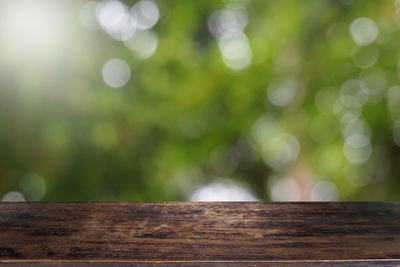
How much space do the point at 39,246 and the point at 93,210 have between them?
0.06m

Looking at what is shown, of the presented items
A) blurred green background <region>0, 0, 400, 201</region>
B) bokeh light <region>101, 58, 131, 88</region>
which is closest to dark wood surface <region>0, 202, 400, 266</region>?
blurred green background <region>0, 0, 400, 201</region>

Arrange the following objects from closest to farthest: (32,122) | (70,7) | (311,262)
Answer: (311,262)
(32,122)
(70,7)

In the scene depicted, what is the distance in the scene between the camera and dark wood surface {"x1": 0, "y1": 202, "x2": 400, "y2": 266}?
24cm

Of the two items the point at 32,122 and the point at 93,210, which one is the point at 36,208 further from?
the point at 32,122

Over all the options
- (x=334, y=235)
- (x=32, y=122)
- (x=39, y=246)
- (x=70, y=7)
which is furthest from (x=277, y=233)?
(x=70, y=7)

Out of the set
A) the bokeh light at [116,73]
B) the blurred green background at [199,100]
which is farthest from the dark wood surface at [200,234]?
the bokeh light at [116,73]

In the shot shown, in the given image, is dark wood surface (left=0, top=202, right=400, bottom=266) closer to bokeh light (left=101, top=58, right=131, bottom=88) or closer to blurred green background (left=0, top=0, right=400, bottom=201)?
blurred green background (left=0, top=0, right=400, bottom=201)

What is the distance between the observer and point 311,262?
0.77 feet

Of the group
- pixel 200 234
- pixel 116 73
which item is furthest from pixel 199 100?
pixel 200 234

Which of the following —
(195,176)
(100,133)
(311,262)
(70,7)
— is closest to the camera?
(311,262)

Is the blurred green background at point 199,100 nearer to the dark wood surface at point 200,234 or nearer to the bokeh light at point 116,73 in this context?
the bokeh light at point 116,73

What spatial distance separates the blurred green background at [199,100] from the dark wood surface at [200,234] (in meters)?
2.21

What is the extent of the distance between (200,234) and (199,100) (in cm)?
262

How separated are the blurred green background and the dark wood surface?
7.25 ft
